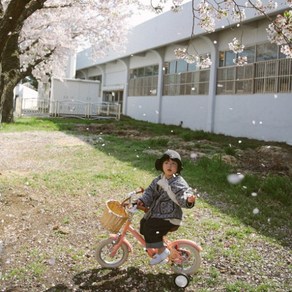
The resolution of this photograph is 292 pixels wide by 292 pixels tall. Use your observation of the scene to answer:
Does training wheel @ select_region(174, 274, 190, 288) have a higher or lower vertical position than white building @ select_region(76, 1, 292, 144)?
lower

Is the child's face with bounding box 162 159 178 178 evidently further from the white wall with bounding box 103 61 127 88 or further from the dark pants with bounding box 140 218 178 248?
the white wall with bounding box 103 61 127 88

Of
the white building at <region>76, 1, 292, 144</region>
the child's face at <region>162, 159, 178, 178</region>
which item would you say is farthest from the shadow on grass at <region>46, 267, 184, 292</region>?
the white building at <region>76, 1, 292, 144</region>

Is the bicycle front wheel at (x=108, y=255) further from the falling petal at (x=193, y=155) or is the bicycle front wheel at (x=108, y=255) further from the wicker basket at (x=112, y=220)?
the falling petal at (x=193, y=155)

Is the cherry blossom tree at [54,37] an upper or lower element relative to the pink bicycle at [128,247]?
Result: upper

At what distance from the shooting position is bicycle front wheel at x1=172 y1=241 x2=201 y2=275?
12.5ft

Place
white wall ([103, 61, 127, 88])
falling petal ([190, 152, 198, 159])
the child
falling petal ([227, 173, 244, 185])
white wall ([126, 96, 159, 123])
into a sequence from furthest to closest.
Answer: white wall ([103, 61, 127, 88])
white wall ([126, 96, 159, 123])
falling petal ([190, 152, 198, 159])
falling petal ([227, 173, 244, 185])
the child

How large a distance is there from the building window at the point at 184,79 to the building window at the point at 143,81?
155 cm

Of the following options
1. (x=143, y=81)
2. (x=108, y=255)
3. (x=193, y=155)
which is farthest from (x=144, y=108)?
(x=108, y=255)

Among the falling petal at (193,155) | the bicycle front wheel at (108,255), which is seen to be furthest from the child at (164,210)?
the falling petal at (193,155)

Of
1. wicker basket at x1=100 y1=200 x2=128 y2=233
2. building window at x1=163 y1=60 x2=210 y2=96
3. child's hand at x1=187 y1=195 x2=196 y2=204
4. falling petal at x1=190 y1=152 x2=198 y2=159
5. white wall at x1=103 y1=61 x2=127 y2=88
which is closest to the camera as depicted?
child's hand at x1=187 y1=195 x2=196 y2=204

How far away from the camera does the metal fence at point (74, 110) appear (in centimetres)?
2738

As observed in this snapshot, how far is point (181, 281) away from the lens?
12.0 ft

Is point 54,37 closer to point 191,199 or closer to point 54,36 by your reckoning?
point 54,36

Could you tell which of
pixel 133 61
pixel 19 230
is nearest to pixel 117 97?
pixel 133 61
